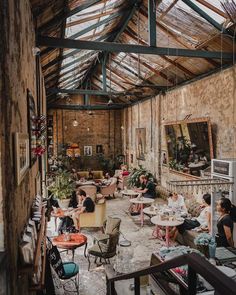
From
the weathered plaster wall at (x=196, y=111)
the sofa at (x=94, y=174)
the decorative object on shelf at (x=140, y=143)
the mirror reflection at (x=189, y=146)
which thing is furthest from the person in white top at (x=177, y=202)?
the sofa at (x=94, y=174)

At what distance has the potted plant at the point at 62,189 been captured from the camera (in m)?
8.69

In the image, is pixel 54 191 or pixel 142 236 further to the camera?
pixel 54 191

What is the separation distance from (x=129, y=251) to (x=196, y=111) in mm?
4992

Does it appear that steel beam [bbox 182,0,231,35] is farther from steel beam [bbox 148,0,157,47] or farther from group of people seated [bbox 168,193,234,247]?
group of people seated [bbox 168,193,234,247]

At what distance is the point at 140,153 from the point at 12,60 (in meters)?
10.9

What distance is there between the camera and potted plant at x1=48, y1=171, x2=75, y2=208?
8688 millimetres

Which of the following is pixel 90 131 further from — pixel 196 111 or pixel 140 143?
pixel 196 111

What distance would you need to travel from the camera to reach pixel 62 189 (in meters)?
8.78

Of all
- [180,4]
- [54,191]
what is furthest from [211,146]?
[54,191]

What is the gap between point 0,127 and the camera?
1715 mm

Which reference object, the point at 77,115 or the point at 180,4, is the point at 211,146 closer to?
the point at 180,4

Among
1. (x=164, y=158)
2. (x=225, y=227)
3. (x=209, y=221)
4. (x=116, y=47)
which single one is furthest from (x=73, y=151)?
(x=225, y=227)

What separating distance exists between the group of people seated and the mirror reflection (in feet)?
3.78

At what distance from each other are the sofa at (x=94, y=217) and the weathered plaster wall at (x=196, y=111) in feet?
10.1
